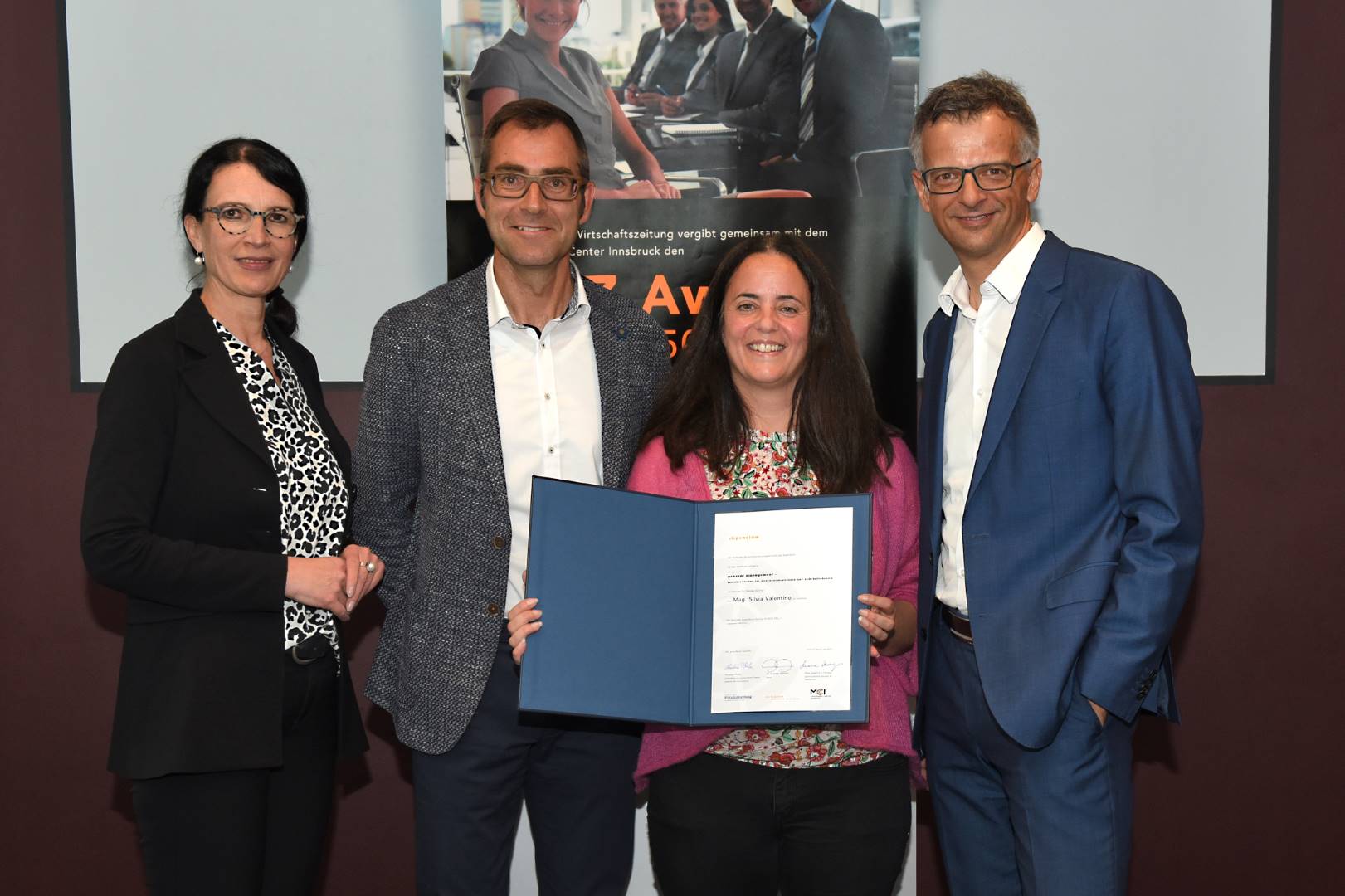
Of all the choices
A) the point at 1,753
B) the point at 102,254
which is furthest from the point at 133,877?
the point at 102,254

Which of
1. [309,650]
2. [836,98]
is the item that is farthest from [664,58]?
[309,650]

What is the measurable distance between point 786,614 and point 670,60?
6.47ft

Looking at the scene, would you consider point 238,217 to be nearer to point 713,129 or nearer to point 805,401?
point 805,401

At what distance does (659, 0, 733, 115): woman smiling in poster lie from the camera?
3318 mm

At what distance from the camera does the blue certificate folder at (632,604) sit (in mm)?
2082

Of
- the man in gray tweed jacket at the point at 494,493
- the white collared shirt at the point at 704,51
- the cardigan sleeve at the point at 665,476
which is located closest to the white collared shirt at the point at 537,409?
the man in gray tweed jacket at the point at 494,493

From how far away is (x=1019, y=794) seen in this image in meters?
2.15

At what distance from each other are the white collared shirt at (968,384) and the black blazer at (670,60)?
4.68 feet

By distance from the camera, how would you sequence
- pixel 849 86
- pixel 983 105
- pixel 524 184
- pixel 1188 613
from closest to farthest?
1. pixel 983 105
2. pixel 524 184
3. pixel 849 86
4. pixel 1188 613

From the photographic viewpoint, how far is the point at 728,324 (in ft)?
7.76

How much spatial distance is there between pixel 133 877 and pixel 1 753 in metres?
0.59

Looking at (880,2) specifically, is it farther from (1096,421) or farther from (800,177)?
(1096,421)

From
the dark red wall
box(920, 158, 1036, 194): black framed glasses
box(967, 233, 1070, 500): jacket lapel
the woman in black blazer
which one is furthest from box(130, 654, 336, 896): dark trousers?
box(920, 158, 1036, 194): black framed glasses

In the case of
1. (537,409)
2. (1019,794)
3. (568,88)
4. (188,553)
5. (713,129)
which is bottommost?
(1019,794)
